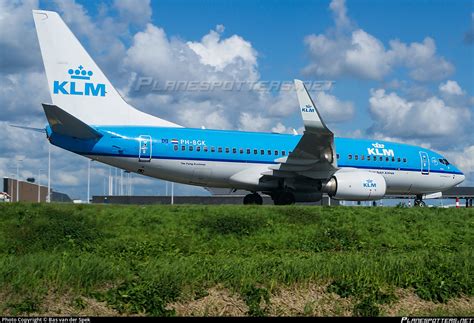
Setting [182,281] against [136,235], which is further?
[136,235]

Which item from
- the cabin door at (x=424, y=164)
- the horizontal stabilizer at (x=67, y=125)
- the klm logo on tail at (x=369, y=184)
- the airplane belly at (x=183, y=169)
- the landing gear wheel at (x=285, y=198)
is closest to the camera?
the horizontal stabilizer at (x=67, y=125)

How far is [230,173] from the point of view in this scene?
2942 cm

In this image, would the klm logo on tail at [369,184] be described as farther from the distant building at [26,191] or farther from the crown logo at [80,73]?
the distant building at [26,191]

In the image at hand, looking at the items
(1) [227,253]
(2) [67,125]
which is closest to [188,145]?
(2) [67,125]

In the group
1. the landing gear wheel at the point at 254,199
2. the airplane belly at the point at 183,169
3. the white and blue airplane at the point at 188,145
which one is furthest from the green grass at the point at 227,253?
the landing gear wheel at the point at 254,199

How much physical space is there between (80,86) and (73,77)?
48 cm

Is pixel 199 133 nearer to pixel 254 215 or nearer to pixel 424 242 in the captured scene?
pixel 254 215

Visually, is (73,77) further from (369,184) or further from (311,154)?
(369,184)

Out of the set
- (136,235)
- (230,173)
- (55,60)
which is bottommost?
(136,235)

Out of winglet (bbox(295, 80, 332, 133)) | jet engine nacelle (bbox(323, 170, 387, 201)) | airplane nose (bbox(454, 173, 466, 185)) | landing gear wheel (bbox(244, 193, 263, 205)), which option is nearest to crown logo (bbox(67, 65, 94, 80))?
winglet (bbox(295, 80, 332, 133))

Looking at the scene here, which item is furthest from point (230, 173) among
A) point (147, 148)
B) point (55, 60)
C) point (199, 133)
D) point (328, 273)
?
point (328, 273)

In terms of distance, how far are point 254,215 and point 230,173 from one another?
9.74m

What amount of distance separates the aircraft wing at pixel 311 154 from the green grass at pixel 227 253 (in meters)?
6.13

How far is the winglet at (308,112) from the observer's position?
26906 mm
